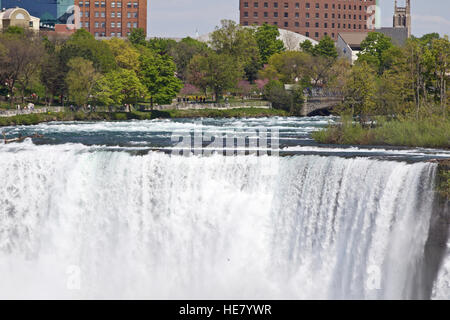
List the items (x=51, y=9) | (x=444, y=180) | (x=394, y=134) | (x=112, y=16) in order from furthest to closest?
(x=51, y=9)
(x=112, y=16)
(x=394, y=134)
(x=444, y=180)

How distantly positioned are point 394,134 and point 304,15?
146276mm

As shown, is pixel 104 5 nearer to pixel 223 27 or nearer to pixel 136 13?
pixel 136 13

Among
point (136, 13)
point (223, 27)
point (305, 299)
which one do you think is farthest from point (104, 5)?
point (305, 299)

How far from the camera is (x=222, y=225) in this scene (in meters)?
32.2

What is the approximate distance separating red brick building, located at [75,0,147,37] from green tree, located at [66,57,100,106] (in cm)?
8913

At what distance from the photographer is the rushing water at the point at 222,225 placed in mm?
27203

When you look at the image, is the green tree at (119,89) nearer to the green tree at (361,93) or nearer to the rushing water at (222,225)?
the green tree at (361,93)

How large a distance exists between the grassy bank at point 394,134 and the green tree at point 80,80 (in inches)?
1425

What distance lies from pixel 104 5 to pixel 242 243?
5627 inches

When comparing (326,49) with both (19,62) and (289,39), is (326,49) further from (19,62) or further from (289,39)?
(19,62)

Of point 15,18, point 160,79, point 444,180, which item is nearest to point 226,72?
point 160,79

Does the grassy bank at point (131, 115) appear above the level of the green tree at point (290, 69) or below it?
below

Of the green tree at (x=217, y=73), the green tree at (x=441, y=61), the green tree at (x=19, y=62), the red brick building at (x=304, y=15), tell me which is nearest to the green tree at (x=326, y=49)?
the green tree at (x=217, y=73)

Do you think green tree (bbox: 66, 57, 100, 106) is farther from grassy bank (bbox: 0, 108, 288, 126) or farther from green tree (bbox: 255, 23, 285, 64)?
green tree (bbox: 255, 23, 285, 64)
